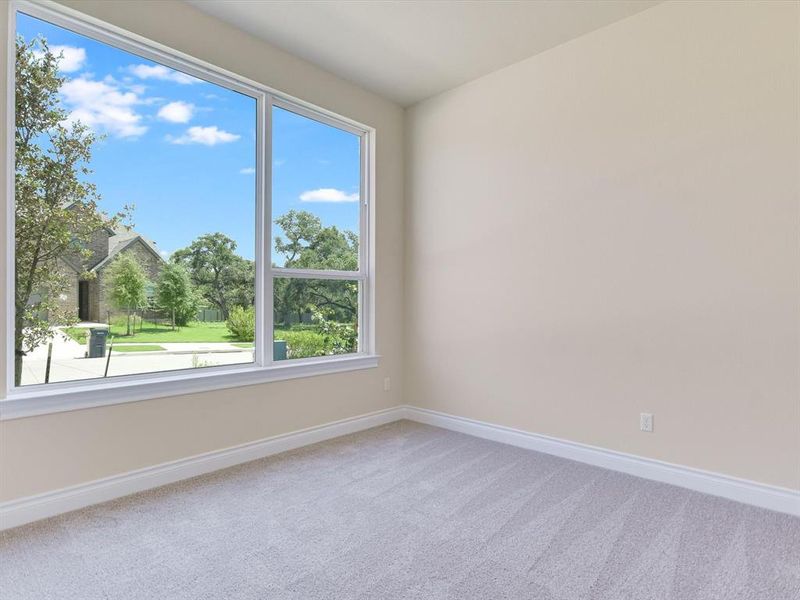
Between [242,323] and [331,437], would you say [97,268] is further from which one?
[331,437]

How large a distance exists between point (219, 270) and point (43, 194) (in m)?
1.02

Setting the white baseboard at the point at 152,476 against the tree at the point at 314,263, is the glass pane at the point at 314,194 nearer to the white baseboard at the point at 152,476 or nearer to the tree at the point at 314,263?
the tree at the point at 314,263

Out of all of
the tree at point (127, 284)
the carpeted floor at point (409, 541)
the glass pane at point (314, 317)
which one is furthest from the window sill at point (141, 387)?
the carpeted floor at point (409, 541)

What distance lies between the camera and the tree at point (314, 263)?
3379mm

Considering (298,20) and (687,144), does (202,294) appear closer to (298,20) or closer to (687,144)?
(298,20)

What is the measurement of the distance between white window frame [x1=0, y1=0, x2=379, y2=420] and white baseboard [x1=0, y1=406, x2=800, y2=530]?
1.42 feet

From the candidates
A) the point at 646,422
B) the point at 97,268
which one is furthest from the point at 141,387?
the point at 646,422

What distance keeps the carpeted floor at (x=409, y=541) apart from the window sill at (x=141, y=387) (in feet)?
1.81

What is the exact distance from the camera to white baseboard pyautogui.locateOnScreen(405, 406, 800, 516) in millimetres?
2336

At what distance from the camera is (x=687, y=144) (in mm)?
2598

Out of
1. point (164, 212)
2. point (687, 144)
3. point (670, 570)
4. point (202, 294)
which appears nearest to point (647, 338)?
point (687, 144)

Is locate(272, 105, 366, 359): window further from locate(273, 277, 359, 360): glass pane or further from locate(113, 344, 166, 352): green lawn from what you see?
locate(113, 344, 166, 352): green lawn

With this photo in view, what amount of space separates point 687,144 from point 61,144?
352 cm

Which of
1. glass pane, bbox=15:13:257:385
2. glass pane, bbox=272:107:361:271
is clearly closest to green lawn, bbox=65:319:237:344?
glass pane, bbox=15:13:257:385
